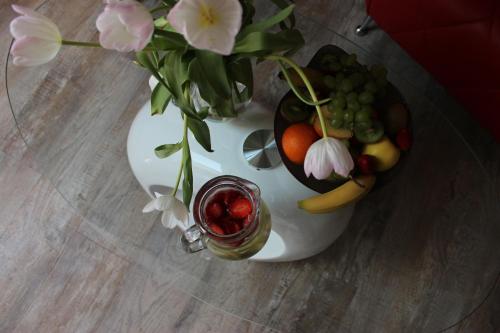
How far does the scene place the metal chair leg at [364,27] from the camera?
4.65 feet

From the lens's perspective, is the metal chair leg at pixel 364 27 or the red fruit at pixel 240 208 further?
the metal chair leg at pixel 364 27

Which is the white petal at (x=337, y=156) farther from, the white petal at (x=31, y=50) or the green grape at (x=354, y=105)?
the white petal at (x=31, y=50)

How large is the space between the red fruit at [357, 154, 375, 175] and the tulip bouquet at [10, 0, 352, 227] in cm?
13

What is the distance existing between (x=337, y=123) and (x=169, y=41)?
276 millimetres

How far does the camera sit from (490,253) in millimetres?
844

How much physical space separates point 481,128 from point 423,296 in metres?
0.77

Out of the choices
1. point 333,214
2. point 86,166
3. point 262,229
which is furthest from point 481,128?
point 86,166

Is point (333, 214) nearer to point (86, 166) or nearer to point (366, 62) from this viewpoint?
point (366, 62)

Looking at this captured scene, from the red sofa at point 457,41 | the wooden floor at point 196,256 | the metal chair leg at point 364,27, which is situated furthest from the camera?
the metal chair leg at point 364,27

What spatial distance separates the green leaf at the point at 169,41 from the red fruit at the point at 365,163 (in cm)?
32

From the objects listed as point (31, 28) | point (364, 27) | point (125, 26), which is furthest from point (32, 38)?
point (364, 27)

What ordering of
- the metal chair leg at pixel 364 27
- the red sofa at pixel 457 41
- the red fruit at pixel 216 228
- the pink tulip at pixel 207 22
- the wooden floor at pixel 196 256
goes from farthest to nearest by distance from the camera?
the metal chair leg at pixel 364 27 → the red sofa at pixel 457 41 → the wooden floor at pixel 196 256 → the red fruit at pixel 216 228 → the pink tulip at pixel 207 22

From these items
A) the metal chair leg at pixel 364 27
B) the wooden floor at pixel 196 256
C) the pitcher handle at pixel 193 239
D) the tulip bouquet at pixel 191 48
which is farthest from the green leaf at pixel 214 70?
the metal chair leg at pixel 364 27

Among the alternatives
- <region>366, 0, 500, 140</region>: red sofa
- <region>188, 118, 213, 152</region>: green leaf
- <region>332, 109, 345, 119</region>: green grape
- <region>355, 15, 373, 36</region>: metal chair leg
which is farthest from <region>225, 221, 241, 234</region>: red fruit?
A: <region>355, 15, 373, 36</region>: metal chair leg
